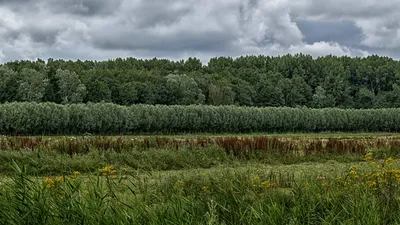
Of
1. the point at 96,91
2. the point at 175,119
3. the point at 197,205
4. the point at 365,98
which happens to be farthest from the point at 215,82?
the point at 197,205

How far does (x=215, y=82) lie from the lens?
282ft

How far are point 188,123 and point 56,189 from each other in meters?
51.1

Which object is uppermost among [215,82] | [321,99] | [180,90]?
[215,82]

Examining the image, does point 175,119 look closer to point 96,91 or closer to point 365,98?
point 96,91

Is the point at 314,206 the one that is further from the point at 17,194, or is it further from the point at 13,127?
the point at 13,127

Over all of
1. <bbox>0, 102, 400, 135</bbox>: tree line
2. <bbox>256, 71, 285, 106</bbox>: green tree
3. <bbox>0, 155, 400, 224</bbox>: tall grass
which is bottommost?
<bbox>0, 102, 400, 135</bbox>: tree line

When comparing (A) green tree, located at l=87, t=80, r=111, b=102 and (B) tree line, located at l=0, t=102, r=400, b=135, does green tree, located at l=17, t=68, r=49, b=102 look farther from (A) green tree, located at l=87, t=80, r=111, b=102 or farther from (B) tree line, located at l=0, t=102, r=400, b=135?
(B) tree line, located at l=0, t=102, r=400, b=135

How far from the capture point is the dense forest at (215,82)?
214 ft

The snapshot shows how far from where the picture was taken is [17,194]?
18.6ft

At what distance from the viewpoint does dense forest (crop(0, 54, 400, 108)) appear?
6525 centimetres

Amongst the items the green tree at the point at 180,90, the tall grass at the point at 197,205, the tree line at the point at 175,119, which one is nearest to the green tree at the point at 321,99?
the tree line at the point at 175,119

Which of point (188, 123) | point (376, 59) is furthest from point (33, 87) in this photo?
point (376, 59)

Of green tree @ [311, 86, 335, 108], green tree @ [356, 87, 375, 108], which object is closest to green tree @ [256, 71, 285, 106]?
green tree @ [311, 86, 335, 108]

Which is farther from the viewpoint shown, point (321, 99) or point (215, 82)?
point (321, 99)
